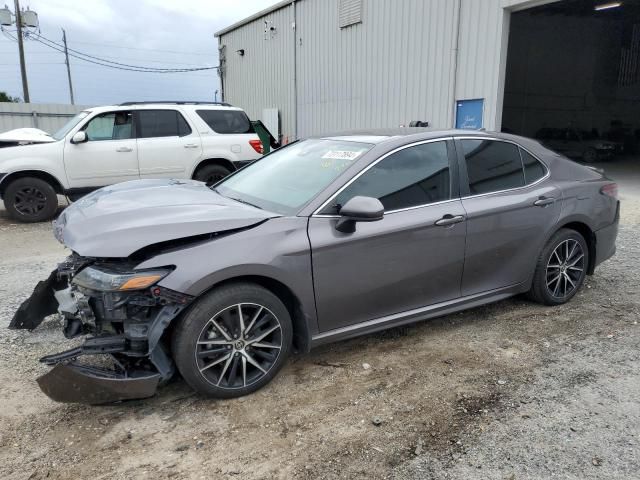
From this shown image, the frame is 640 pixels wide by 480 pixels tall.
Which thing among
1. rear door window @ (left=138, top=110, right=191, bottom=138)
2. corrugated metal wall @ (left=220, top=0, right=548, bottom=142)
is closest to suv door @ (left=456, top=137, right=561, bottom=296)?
rear door window @ (left=138, top=110, right=191, bottom=138)

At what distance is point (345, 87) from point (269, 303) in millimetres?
13017

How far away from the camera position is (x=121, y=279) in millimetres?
2803

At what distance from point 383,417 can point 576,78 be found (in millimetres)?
26678

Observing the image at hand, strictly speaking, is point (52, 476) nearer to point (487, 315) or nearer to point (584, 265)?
point (487, 315)

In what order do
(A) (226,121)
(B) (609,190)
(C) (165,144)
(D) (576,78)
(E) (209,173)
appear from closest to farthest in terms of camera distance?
(B) (609,190)
(C) (165,144)
(E) (209,173)
(A) (226,121)
(D) (576,78)

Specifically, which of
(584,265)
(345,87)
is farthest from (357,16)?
(584,265)

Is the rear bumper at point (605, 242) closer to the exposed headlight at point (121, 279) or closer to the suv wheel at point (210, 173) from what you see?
the exposed headlight at point (121, 279)

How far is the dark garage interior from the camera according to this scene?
23.0 metres

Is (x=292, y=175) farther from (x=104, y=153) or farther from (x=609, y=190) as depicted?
(x=104, y=153)

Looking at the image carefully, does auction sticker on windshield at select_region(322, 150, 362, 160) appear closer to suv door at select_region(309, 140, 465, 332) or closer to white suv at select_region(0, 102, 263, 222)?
suv door at select_region(309, 140, 465, 332)

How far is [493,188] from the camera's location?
4.04 m

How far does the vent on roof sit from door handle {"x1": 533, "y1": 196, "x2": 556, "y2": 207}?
11345mm

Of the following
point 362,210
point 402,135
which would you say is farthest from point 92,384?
point 402,135

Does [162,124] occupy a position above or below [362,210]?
above
